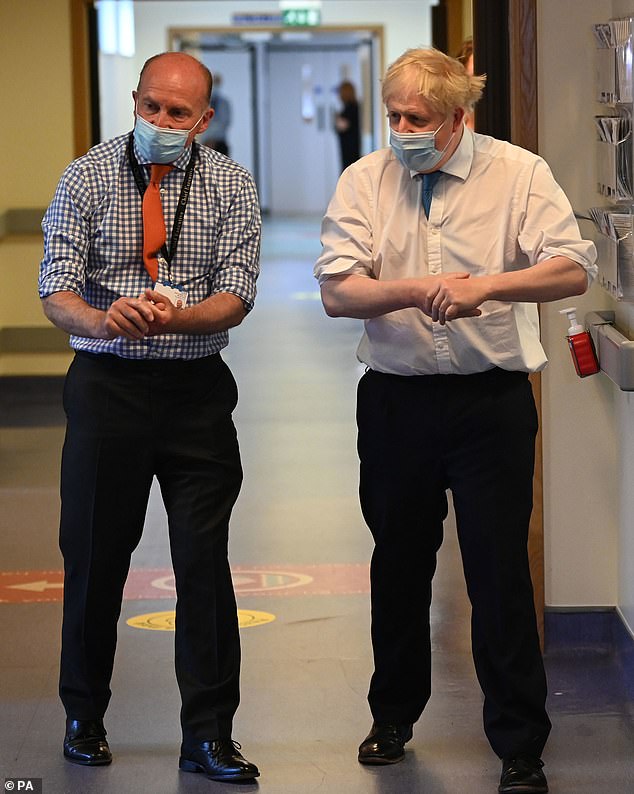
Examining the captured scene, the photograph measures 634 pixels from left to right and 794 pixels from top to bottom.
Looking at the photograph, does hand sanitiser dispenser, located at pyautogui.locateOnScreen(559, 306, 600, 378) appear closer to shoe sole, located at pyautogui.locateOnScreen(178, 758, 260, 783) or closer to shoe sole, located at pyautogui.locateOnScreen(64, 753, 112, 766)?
shoe sole, located at pyautogui.locateOnScreen(178, 758, 260, 783)

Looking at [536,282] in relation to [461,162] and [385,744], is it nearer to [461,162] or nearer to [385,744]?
[461,162]

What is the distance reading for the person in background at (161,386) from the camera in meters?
2.96

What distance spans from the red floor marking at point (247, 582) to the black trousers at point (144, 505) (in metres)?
1.44

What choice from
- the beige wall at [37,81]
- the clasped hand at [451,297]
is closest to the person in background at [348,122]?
the beige wall at [37,81]

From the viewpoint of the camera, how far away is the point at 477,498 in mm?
2912

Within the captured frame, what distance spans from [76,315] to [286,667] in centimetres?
140

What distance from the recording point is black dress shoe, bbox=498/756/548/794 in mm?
2943

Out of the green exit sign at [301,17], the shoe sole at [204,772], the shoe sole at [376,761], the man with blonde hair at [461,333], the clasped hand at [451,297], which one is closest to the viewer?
the clasped hand at [451,297]

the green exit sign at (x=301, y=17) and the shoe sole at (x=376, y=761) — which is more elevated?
the green exit sign at (x=301, y=17)

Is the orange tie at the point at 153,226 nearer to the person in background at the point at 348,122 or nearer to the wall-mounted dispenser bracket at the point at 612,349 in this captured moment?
the wall-mounted dispenser bracket at the point at 612,349

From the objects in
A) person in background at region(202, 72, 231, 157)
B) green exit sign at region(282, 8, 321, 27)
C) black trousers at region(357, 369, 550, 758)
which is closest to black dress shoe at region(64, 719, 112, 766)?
black trousers at region(357, 369, 550, 758)

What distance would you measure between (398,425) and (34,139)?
636 centimetres

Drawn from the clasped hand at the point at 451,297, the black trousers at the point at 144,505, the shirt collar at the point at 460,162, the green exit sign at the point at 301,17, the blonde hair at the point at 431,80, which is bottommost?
the black trousers at the point at 144,505

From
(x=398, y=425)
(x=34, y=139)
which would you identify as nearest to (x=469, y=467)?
(x=398, y=425)
